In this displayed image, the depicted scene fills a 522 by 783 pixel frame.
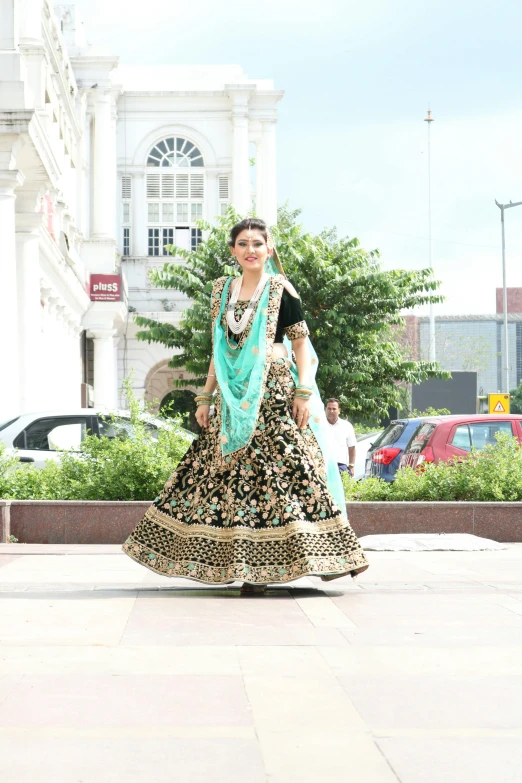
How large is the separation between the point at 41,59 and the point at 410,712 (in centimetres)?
2376

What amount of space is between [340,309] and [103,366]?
12553 millimetres

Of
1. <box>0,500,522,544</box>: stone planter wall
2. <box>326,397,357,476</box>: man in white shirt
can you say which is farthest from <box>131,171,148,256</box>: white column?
<box>0,500,522,544</box>: stone planter wall

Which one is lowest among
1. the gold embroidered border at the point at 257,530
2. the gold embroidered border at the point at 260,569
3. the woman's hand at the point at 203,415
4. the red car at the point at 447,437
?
the gold embroidered border at the point at 260,569

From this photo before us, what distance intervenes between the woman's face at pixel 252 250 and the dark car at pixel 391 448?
9.24 meters

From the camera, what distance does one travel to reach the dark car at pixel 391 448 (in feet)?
53.5

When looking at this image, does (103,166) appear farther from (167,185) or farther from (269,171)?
(269,171)

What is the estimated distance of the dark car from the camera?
16.3m

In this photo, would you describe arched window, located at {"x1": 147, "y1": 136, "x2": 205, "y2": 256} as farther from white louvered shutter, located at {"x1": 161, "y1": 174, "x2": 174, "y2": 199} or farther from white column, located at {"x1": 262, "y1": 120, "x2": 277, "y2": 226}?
white column, located at {"x1": 262, "y1": 120, "x2": 277, "y2": 226}

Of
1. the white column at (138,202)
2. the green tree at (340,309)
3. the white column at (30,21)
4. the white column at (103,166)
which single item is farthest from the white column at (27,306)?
the white column at (138,202)

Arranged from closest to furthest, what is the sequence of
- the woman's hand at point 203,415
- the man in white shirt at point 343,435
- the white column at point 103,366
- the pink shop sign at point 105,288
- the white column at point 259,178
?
the woman's hand at point 203,415, the man in white shirt at point 343,435, the pink shop sign at point 105,288, the white column at point 103,366, the white column at point 259,178

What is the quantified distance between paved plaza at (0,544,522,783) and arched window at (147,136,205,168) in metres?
43.6

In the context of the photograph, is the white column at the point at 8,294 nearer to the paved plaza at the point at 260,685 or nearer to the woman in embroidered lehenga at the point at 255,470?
the paved plaza at the point at 260,685

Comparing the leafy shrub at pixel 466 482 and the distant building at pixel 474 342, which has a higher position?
the distant building at pixel 474 342

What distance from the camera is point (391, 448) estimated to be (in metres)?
16.6
